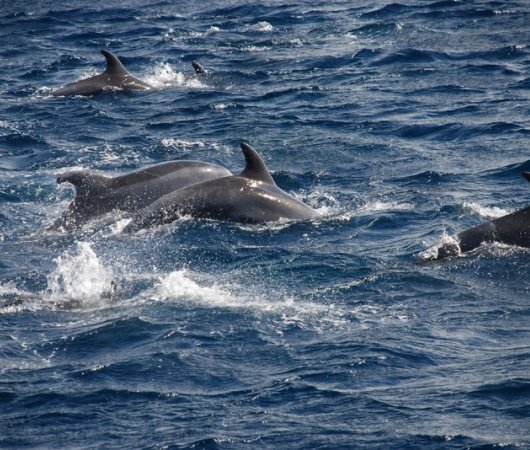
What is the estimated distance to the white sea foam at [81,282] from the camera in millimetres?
17094

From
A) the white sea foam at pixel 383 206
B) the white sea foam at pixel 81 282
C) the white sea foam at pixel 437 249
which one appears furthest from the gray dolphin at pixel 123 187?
the white sea foam at pixel 437 249

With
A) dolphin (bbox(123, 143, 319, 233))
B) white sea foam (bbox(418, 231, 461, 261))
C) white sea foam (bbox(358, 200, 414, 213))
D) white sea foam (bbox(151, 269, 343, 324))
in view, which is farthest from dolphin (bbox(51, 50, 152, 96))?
white sea foam (bbox(418, 231, 461, 261))

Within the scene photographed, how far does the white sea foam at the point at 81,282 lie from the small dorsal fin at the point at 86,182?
11.4 ft

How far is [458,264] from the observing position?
720 inches

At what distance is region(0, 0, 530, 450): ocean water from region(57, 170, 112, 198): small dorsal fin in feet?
2.75

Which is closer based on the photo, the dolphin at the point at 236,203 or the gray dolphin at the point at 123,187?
the dolphin at the point at 236,203

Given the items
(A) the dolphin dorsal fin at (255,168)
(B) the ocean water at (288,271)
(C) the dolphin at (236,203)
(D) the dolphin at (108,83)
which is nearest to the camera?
(B) the ocean water at (288,271)

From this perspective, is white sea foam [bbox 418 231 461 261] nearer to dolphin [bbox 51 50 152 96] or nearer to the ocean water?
the ocean water

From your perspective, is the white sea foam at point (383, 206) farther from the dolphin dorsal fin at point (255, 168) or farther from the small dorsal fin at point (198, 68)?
the small dorsal fin at point (198, 68)

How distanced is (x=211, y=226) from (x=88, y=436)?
8.17m

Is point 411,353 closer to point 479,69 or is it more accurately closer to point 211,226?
point 211,226

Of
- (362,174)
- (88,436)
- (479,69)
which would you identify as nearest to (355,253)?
(362,174)

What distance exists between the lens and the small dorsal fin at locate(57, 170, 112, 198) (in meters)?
22.1

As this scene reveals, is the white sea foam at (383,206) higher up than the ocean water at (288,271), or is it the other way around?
the ocean water at (288,271)
